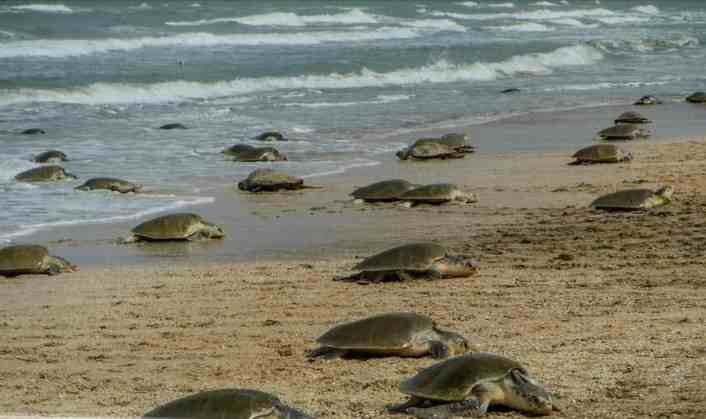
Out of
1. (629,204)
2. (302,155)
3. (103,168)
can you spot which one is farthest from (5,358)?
(302,155)

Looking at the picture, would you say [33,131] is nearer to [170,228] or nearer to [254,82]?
[170,228]

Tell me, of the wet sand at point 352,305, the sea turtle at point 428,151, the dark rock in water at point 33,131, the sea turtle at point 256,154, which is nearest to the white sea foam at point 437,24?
the dark rock in water at point 33,131

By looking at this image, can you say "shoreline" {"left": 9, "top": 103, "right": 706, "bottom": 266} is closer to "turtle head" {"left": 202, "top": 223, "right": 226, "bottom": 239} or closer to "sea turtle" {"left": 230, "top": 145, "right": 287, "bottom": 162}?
"turtle head" {"left": 202, "top": 223, "right": 226, "bottom": 239}

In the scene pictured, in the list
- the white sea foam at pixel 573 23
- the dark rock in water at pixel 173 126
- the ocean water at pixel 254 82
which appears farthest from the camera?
the white sea foam at pixel 573 23

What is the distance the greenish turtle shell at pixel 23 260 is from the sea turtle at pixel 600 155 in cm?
794

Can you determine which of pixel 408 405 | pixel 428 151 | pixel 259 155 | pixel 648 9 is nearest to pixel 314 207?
pixel 259 155

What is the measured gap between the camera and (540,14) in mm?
68688

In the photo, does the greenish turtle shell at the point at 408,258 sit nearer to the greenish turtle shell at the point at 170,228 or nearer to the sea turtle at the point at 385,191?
the greenish turtle shell at the point at 170,228

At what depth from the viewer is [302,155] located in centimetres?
1741

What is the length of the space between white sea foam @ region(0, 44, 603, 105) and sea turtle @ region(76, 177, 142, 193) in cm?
1160

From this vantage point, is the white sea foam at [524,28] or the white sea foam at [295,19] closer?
the white sea foam at [524,28]

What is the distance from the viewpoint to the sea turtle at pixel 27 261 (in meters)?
9.95

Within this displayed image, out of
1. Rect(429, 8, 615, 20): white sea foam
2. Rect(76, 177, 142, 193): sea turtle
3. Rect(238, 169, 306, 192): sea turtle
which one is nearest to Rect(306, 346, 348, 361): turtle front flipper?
Rect(238, 169, 306, 192): sea turtle

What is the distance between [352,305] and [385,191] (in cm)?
453
